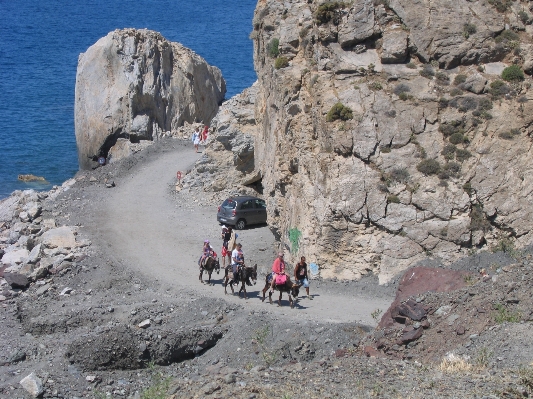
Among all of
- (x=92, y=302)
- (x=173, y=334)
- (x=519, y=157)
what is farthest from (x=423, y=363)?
(x=92, y=302)

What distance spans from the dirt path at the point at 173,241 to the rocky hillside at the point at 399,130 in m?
2.20

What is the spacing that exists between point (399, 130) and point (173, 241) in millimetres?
13675

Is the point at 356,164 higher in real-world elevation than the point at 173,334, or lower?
A: higher

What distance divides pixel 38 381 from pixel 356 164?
1487cm

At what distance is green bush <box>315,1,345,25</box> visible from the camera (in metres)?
32.1

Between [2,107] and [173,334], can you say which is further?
[2,107]

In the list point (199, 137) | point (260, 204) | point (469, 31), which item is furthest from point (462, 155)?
point (199, 137)

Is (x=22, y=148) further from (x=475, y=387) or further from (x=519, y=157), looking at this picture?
(x=475, y=387)

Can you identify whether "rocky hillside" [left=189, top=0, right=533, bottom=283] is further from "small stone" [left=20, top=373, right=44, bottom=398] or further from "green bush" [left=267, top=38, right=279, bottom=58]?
"small stone" [left=20, top=373, right=44, bottom=398]

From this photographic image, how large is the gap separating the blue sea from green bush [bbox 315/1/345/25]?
3503 centimetres

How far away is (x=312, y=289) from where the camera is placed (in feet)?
95.5

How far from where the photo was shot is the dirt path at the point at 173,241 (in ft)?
89.5

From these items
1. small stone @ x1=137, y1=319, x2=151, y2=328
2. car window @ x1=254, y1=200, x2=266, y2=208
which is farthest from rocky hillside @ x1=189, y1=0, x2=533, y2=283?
small stone @ x1=137, y1=319, x2=151, y2=328

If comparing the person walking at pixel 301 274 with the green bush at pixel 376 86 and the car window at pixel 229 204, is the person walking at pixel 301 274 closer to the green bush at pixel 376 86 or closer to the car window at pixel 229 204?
the green bush at pixel 376 86
